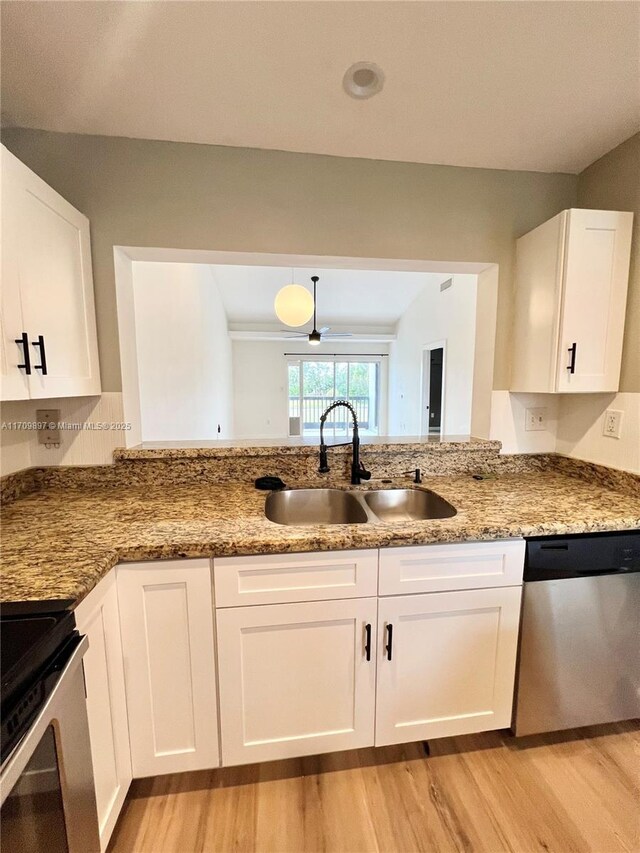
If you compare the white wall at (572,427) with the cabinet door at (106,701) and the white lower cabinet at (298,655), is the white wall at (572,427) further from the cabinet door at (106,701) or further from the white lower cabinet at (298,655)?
the cabinet door at (106,701)

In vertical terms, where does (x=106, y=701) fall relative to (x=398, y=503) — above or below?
below

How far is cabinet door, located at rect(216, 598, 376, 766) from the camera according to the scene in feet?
3.97

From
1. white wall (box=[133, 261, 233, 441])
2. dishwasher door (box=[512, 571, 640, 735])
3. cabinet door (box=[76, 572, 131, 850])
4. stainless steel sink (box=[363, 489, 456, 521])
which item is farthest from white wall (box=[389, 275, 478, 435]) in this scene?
cabinet door (box=[76, 572, 131, 850])

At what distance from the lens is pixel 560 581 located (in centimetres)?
132

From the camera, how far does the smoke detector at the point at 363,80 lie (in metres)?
Answer: 1.22

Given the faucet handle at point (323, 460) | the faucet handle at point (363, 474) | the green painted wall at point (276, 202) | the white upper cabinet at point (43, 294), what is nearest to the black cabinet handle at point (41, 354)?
the white upper cabinet at point (43, 294)

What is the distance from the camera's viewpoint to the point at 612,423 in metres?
1.69

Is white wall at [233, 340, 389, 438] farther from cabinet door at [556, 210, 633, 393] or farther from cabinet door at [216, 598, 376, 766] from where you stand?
cabinet door at [216, 598, 376, 766]

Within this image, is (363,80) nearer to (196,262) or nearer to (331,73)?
(331,73)

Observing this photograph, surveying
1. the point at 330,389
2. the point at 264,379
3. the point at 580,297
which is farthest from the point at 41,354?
the point at 330,389

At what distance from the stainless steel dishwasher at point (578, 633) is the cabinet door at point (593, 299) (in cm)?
69

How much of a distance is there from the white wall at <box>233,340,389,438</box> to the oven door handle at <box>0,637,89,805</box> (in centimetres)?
656

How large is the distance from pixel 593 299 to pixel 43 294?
2101mm

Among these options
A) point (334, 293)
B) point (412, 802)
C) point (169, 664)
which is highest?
point (334, 293)
